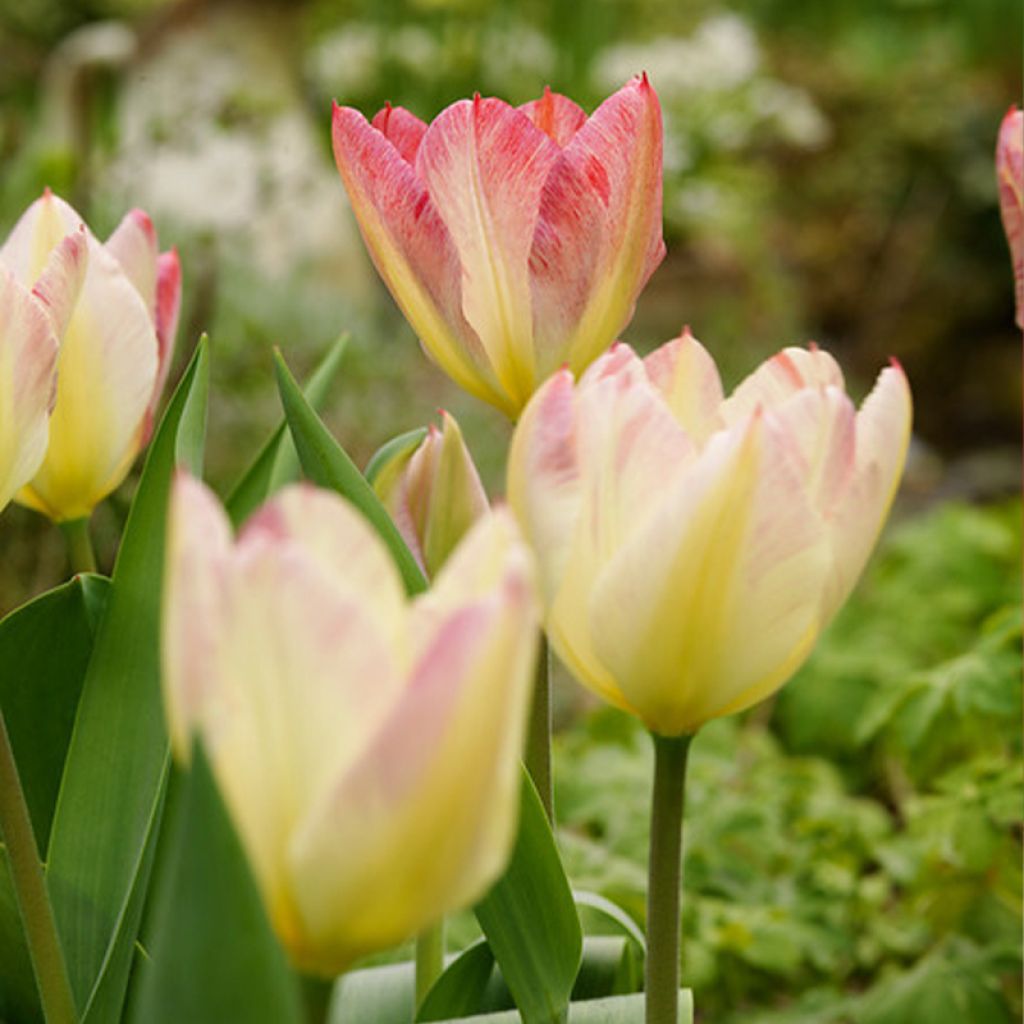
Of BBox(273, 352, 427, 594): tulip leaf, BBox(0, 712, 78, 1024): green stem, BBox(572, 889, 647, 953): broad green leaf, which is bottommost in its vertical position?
BBox(572, 889, 647, 953): broad green leaf

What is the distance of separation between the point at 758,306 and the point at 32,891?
5.23 meters

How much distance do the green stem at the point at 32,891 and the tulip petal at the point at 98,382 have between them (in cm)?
16

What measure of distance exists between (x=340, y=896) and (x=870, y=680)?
1.39 meters

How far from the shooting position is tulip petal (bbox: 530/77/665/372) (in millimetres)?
557

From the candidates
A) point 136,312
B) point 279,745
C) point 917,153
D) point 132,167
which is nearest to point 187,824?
point 279,745

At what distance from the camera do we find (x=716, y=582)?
43 centimetres

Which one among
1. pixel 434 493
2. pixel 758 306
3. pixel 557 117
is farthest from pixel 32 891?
pixel 758 306

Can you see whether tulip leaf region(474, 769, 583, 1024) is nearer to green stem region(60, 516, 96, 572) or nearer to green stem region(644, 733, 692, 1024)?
green stem region(644, 733, 692, 1024)

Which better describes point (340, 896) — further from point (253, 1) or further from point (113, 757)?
point (253, 1)

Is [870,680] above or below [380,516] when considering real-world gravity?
below

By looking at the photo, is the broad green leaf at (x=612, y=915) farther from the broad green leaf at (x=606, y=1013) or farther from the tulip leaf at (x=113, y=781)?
the tulip leaf at (x=113, y=781)

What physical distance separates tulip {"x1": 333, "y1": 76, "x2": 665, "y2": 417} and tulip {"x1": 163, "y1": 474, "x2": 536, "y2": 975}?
244 mm

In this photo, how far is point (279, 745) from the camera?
330mm

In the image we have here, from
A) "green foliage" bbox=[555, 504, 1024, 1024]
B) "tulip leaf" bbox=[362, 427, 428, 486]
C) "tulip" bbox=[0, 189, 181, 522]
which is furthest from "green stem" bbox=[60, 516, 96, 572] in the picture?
"green foliage" bbox=[555, 504, 1024, 1024]
